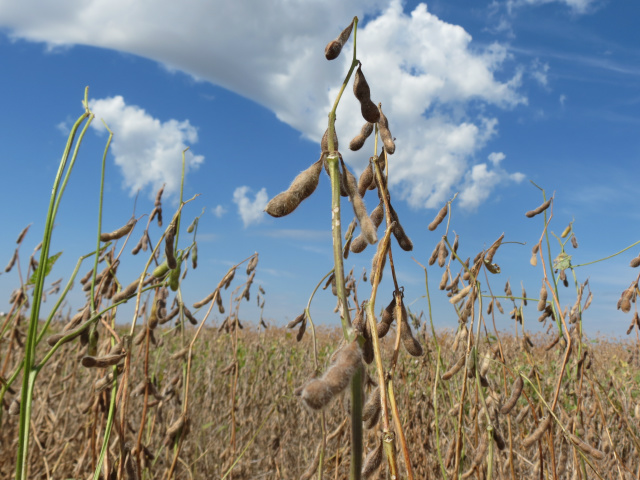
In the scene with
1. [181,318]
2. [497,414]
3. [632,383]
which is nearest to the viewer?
[497,414]

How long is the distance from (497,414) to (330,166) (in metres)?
1.09

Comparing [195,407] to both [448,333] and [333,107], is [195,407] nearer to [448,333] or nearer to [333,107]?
[448,333]

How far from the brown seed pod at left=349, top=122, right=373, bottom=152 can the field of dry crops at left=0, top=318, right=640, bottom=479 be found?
435 millimetres

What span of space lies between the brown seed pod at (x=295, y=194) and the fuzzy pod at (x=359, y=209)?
0.04 m

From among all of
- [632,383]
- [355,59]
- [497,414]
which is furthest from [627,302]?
[632,383]

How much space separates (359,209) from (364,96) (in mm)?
157

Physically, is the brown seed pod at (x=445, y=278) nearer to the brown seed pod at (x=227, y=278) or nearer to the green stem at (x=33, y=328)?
the brown seed pod at (x=227, y=278)

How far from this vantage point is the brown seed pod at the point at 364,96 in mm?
671

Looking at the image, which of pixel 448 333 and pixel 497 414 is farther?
pixel 448 333

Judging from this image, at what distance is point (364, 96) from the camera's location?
2.24 ft

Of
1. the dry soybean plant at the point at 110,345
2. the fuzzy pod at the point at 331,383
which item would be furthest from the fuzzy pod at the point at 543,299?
the fuzzy pod at the point at 331,383

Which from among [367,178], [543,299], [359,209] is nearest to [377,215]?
[367,178]

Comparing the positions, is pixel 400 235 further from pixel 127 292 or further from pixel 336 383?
pixel 127 292

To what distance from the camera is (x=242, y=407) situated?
3.45 meters
